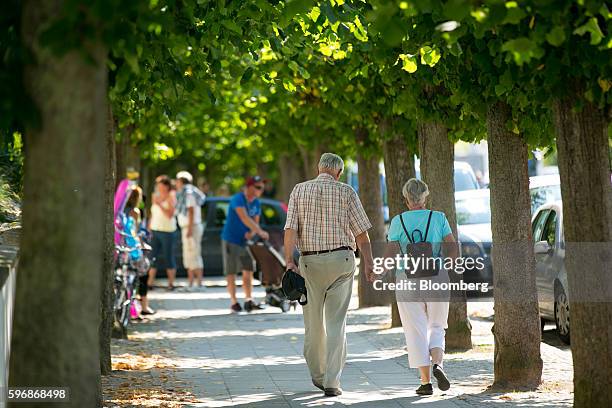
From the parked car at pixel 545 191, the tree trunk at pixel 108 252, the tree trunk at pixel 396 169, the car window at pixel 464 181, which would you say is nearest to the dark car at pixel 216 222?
the car window at pixel 464 181

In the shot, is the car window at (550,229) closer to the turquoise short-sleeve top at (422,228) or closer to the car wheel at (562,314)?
the car wheel at (562,314)

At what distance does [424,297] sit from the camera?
10.9m

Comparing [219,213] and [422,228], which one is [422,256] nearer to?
→ [422,228]

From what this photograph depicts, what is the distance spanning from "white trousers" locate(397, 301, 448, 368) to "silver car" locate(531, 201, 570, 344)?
165 inches

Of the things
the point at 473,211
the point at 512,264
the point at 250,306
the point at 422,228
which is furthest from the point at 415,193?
the point at 473,211

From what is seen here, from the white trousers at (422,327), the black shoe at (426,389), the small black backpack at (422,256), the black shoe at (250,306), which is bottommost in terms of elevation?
the black shoe at (426,389)

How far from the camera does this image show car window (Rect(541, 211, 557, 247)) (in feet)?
51.8

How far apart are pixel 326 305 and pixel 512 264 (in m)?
1.59

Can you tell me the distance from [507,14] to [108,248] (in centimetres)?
652

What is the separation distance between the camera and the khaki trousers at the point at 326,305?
11016mm

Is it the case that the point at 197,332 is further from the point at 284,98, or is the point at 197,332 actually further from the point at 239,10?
the point at 239,10

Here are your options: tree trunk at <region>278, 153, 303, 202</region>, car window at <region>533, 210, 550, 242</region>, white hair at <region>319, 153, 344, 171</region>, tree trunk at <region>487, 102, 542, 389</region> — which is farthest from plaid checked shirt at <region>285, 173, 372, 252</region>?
tree trunk at <region>278, 153, 303, 202</region>

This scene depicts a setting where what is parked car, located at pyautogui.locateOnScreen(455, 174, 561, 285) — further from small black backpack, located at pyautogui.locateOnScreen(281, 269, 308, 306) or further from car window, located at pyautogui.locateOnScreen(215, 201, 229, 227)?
small black backpack, located at pyautogui.locateOnScreen(281, 269, 308, 306)

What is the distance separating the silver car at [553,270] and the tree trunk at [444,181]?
59.7 inches
